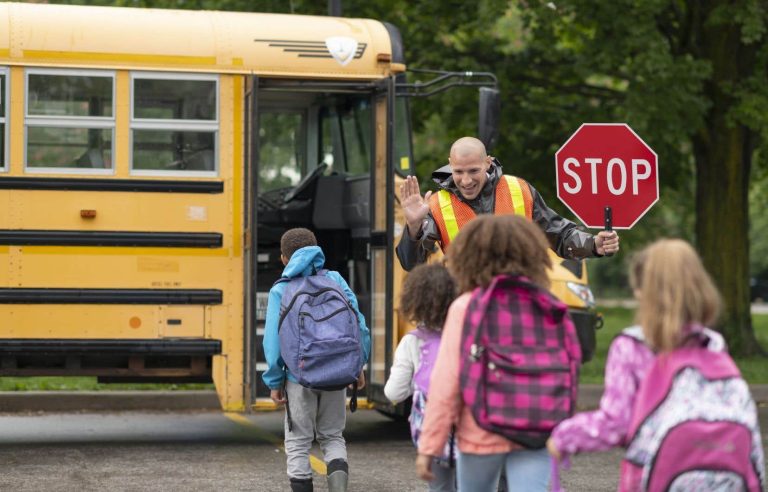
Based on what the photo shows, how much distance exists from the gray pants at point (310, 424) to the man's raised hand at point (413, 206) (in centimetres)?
124

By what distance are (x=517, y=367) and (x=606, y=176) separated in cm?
463

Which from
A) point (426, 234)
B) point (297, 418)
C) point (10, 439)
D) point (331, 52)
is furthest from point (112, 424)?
point (426, 234)

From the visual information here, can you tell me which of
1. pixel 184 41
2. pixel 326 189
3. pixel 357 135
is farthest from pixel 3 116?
pixel 357 135

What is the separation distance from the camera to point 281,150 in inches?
437

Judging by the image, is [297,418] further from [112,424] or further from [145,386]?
[145,386]

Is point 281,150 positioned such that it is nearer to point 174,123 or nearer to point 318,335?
point 174,123

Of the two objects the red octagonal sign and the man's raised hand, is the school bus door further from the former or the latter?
the man's raised hand

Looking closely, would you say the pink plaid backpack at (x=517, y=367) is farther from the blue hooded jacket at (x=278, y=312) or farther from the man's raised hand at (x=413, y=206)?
the blue hooded jacket at (x=278, y=312)

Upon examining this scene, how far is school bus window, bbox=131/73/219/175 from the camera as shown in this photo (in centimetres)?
911

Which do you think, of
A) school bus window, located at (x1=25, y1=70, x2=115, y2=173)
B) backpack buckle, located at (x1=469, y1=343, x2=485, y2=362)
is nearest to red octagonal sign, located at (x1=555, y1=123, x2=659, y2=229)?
school bus window, located at (x1=25, y1=70, x2=115, y2=173)

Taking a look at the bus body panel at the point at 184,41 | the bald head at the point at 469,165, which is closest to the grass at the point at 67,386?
the bus body panel at the point at 184,41

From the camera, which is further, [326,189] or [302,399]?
[326,189]

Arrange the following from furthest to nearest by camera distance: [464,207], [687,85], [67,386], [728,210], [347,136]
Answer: [728,210]
[687,85]
[67,386]
[347,136]
[464,207]

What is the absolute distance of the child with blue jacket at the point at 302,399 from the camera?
264 inches
